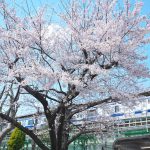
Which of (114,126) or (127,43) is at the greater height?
(127,43)

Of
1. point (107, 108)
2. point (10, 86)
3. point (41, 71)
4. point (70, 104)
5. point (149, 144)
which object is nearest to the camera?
point (149, 144)

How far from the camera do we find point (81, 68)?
9.38 meters

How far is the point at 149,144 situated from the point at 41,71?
18.2 feet

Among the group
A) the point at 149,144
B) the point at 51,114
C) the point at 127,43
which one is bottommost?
the point at 149,144

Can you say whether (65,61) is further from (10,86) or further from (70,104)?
(10,86)

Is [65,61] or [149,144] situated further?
[65,61]

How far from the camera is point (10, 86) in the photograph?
10562 millimetres

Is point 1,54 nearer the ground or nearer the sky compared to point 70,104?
nearer the sky

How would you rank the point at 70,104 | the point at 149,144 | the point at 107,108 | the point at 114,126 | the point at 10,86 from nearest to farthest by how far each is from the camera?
the point at 149,144 < the point at 70,104 < the point at 10,86 < the point at 107,108 < the point at 114,126

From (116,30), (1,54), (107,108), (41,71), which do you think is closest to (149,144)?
(41,71)

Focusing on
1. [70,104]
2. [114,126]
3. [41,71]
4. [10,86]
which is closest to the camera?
[41,71]

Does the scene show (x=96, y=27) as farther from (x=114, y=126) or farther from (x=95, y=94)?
(x=114, y=126)

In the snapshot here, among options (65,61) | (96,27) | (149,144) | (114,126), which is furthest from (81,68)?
(114,126)

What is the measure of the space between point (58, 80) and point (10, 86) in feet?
6.68
